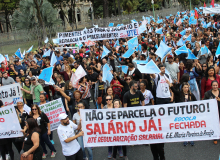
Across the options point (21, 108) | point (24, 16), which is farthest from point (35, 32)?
point (21, 108)

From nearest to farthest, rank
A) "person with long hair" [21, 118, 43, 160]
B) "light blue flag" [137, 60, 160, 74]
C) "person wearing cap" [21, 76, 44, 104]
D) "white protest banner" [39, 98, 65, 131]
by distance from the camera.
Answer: "person with long hair" [21, 118, 43, 160] < "light blue flag" [137, 60, 160, 74] < "white protest banner" [39, 98, 65, 131] < "person wearing cap" [21, 76, 44, 104]

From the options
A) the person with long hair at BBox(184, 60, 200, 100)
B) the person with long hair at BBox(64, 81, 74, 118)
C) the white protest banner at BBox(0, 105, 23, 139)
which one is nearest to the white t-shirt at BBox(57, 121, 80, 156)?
the white protest banner at BBox(0, 105, 23, 139)

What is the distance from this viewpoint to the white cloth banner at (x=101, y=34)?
42.4 ft

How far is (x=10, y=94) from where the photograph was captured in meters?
7.58

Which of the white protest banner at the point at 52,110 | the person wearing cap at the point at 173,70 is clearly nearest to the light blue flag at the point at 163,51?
the person wearing cap at the point at 173,70

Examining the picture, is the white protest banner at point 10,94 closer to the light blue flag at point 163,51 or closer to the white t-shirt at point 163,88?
the white t-shirt at point 163,88

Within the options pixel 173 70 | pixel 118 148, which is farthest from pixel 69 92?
pixel 173 70

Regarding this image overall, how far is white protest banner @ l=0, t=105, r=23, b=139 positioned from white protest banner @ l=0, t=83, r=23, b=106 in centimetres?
174

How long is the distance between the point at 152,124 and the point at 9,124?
3.40 meters

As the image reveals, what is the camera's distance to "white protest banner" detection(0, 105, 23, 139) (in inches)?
225

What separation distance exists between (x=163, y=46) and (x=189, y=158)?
149 inches

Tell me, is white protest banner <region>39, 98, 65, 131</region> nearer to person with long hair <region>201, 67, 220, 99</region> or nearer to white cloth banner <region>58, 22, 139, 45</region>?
person with long hair <region>201, 67, 220, 99</region>

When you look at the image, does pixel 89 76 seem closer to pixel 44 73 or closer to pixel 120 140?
pixel 44 73

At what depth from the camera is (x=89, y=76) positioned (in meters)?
8.33
